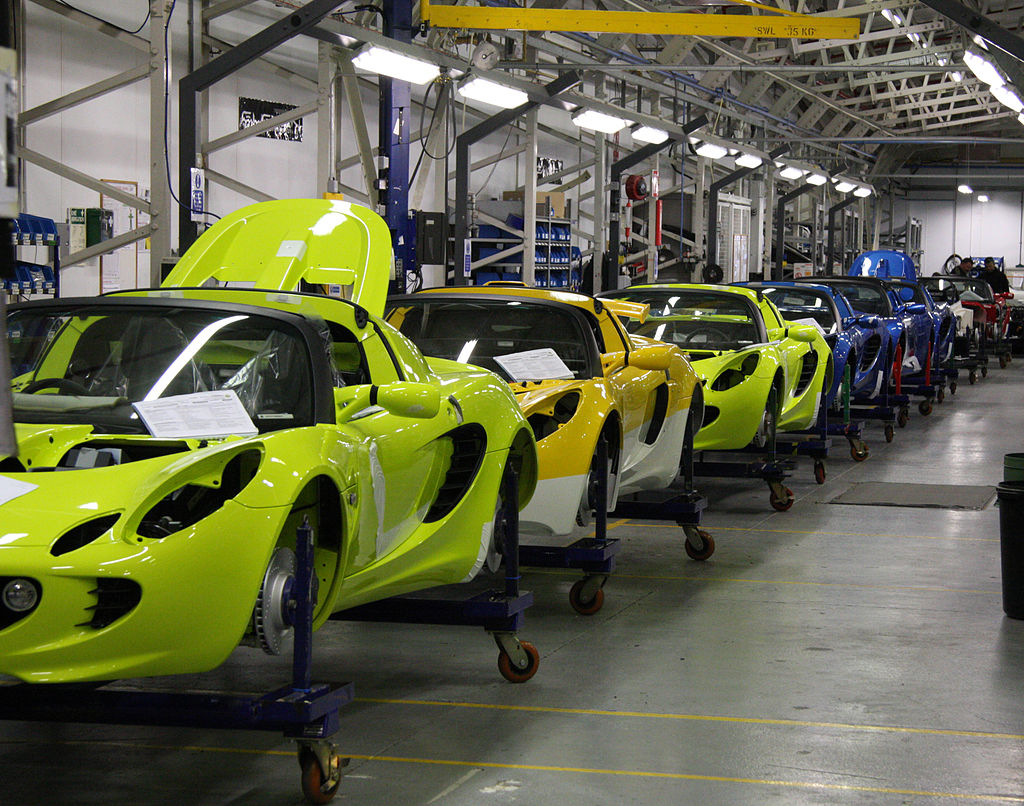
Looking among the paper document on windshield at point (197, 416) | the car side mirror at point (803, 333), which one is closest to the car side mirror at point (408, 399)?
the paper document on windshield at point (197, 416)

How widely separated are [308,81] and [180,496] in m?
14.2

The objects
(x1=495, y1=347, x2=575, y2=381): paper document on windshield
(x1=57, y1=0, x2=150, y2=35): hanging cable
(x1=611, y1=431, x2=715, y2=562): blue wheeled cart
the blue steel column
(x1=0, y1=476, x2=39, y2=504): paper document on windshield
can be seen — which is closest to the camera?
(x1=0, y1=476, x2=39, y2=504): paper document on windshield

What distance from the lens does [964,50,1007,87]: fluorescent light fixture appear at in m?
15.1

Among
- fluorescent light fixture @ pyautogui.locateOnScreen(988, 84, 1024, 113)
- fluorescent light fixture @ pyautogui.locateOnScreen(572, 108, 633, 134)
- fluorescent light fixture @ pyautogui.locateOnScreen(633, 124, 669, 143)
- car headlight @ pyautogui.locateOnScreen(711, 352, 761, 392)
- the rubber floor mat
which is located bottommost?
the rubber floor mat

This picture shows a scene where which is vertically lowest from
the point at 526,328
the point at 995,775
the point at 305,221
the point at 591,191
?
the point at 995,775

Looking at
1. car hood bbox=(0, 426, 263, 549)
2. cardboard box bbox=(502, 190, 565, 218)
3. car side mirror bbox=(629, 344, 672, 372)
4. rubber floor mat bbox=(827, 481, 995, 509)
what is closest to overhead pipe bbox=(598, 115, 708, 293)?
cardboard box bbox=(502, 190, 565, 218)

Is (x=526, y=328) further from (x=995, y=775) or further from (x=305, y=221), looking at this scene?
(x=995, y=775)

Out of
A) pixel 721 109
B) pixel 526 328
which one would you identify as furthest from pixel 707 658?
pixel 721 109

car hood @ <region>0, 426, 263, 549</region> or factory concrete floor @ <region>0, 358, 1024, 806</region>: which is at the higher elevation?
car hood @ <region>0, 426, 263, 549</region>

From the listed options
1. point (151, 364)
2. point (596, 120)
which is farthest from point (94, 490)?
point (596, 120)

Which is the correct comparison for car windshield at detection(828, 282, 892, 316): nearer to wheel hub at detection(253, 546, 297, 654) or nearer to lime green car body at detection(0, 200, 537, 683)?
lime green car body at detection(0, 200, 537, 683)

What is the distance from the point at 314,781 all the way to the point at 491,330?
12.4 feet

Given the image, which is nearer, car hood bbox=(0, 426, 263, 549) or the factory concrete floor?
car hood bbox=(0, 426, 263, 549)

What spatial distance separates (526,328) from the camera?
7.35 m
